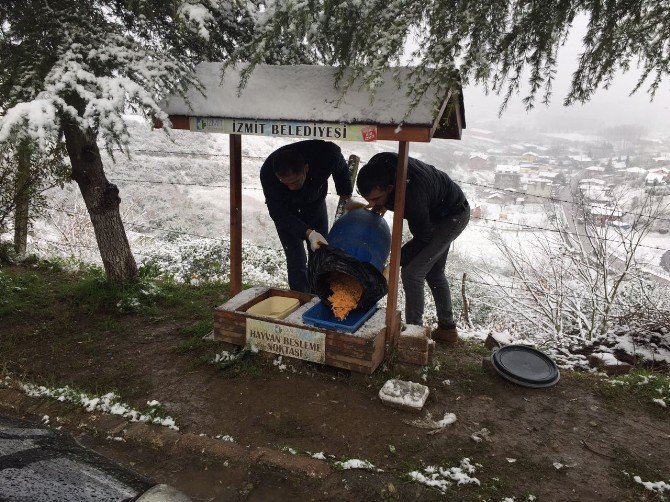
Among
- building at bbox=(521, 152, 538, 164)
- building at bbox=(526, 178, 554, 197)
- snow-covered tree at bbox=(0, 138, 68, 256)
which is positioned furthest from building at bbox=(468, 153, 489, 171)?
snow-covered tree at bbox=(0, 138, 68, 256)

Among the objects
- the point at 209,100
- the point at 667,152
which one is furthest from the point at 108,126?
the point at 667,152

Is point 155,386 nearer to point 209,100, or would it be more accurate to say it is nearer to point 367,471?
point 367,471

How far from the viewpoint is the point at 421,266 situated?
4340 millimetres

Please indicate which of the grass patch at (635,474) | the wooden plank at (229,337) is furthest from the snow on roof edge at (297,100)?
the grass patch at (635,474)

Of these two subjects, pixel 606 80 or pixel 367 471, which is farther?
pixel 606 80

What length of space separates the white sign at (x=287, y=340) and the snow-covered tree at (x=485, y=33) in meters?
2.23

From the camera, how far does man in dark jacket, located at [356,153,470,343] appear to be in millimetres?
3900

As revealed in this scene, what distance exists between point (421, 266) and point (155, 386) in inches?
108

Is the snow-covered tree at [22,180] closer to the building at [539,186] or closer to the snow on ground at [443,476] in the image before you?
the snow on ground at [443,476]

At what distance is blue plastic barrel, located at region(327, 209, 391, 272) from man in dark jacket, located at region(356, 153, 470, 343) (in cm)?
17

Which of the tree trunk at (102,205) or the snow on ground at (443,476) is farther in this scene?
the tree trunk at (102,205)

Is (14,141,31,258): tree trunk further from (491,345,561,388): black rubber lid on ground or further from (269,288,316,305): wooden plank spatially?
(491,345,561,388): black rubber lid on ground

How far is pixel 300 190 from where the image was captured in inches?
182

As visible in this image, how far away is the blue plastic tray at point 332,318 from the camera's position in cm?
390
